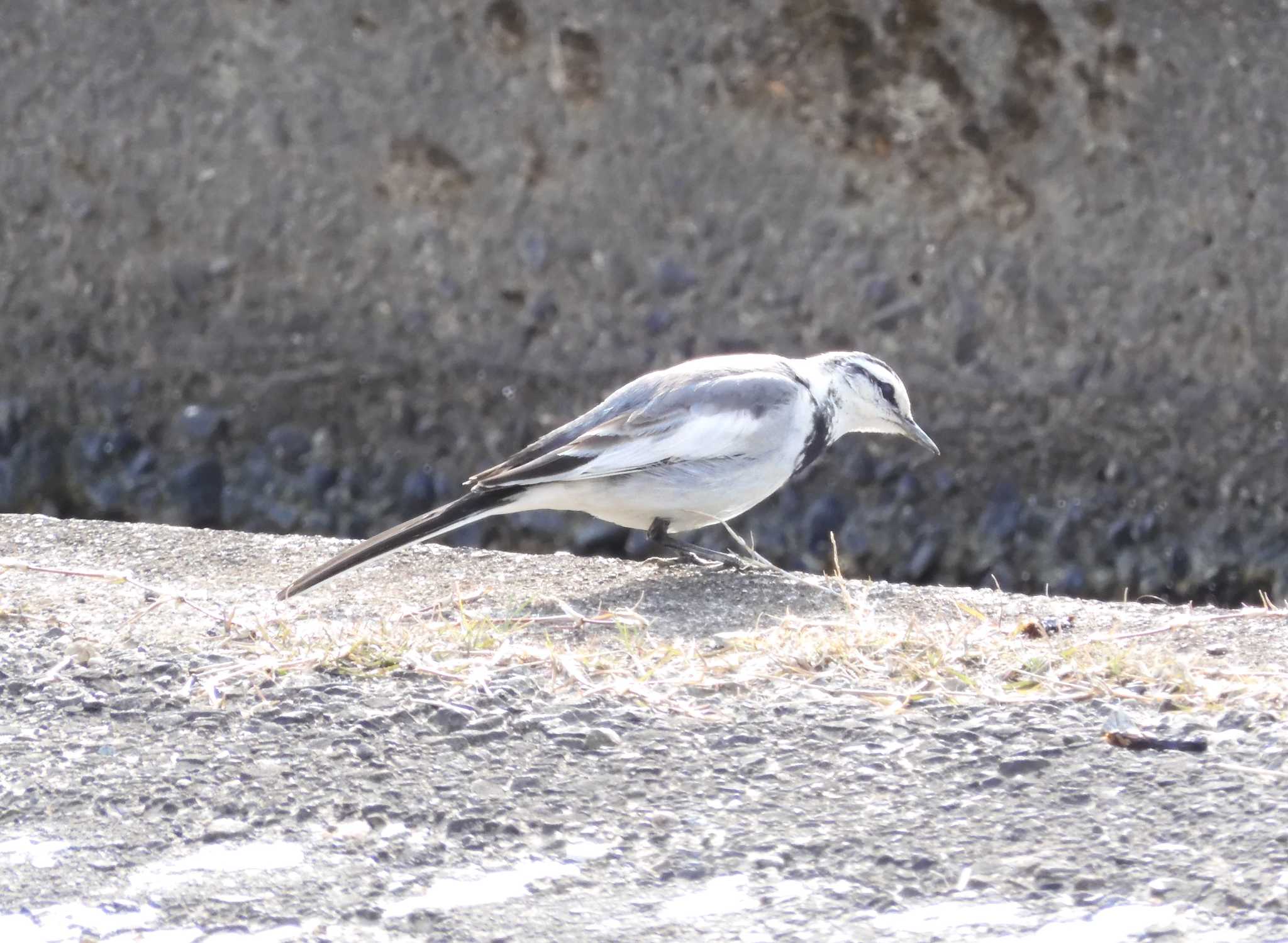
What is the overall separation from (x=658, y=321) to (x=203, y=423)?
2557 millimetres

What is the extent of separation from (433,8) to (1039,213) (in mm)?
3303

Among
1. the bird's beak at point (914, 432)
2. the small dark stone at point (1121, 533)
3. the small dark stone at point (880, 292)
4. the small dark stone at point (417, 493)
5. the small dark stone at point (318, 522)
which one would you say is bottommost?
the small dark stone at point (318, 522)

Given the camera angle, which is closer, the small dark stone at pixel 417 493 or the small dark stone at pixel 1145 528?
the small dark stone at pixel 1145 528

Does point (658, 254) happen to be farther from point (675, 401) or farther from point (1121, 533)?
point (675, 401)

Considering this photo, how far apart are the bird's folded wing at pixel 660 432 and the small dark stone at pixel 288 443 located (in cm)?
431

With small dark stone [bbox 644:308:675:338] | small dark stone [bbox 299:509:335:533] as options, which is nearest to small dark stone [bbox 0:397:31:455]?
small dark stone [bbox 299:509:335:533]

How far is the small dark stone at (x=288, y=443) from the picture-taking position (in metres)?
9.12

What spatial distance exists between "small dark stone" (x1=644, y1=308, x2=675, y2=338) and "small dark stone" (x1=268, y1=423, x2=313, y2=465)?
6.32 feet

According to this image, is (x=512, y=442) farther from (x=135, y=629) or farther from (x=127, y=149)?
(x=135, y=629)

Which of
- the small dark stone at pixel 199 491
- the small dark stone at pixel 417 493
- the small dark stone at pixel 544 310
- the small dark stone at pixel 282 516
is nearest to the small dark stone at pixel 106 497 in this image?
the small dark stone at pixel 199 491

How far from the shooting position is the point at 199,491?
358 inches

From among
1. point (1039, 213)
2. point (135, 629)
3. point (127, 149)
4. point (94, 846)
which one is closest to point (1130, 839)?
point (94, 846)

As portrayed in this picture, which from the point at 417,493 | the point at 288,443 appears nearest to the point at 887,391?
the point at 417,493

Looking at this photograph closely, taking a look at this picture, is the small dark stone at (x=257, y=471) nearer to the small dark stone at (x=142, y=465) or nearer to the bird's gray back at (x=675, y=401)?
the small dark stone at (x=142, y=465)
